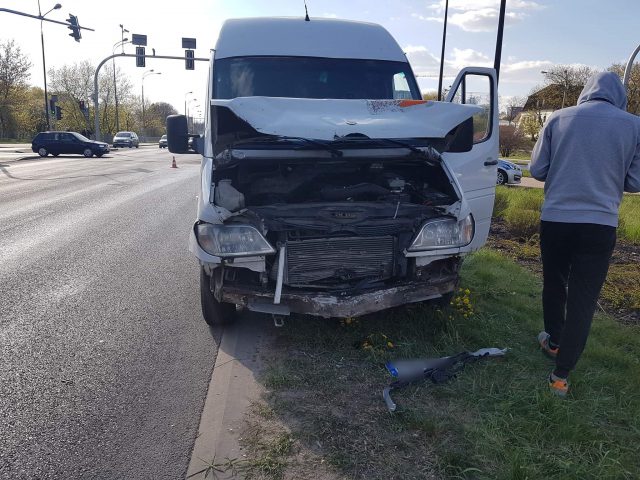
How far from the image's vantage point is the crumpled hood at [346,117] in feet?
13.8

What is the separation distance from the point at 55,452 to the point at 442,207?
306 cm

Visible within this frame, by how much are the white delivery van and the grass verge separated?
1.32 feet

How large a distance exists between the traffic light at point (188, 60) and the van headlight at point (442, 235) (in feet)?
94.5

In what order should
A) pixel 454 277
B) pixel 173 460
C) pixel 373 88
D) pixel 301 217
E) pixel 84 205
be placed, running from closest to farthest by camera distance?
1. pixel 173 460
2. pixel 301 217
3. pixel 454 277
4. pixel 373 88
5. pixel 84 205

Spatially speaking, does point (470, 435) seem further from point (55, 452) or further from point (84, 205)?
point (84, 205)

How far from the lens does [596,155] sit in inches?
138

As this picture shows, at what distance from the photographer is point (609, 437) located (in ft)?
10.1

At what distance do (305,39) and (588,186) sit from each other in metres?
3.69

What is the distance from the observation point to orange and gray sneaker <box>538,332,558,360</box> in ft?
13.6

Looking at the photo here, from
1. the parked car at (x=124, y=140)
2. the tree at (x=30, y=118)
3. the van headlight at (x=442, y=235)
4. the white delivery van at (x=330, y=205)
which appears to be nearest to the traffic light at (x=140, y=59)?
the parked car at (x=124, y=140)

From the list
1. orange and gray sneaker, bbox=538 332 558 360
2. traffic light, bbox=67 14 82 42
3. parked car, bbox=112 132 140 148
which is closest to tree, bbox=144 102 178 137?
parked car, bbox=112 132 140 148

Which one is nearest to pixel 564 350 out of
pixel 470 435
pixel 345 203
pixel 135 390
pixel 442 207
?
pixel 470 435

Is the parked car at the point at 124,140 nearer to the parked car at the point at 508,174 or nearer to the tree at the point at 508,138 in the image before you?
the tree at the point at 508,138

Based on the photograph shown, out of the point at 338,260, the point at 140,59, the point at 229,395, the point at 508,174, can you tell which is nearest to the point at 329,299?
the point at 338,260
